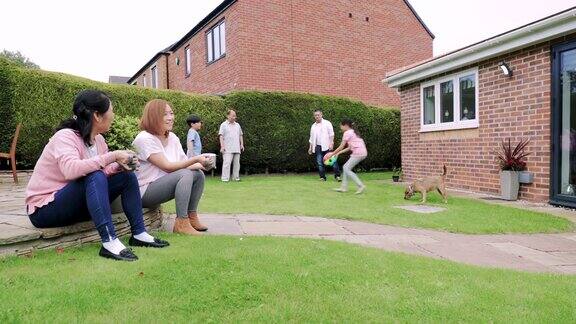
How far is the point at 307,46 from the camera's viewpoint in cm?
1722

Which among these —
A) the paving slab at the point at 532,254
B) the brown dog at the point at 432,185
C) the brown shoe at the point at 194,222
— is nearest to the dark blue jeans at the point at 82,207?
the brown shoe at the point at 194,222

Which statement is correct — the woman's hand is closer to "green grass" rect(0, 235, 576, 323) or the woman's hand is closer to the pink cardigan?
the pink cardigan

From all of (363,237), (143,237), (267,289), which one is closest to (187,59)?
(363,237)

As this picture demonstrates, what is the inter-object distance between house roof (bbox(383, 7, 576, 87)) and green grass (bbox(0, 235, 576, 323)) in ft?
16.8

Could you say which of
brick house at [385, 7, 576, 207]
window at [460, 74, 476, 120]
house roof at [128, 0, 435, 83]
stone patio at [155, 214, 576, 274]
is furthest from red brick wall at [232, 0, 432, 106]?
stone patio at [155, 214, 576, 274]

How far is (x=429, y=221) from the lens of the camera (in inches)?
225

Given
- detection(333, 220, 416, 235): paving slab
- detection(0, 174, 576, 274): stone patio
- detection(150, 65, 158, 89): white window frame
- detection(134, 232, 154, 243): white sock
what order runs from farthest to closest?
detection(150, 65, 158, 89): white window frame
detection(333, 220, 416, 235): paving slab
detection(134, 232, 154, 243): white sock
detection(0, 174, 576, 274): stone patio

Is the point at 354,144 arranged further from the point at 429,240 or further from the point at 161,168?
the point at 161,168

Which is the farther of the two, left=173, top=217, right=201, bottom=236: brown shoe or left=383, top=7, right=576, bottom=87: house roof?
left=383, top=7, right=576, bottom=87: house roof

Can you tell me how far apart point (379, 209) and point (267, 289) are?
168 inches

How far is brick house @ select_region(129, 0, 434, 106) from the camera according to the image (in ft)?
53.0

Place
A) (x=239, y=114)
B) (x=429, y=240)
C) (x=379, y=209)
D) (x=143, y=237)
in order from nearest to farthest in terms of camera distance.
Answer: (x=143, y=237) < (x=429, y=240) < (x=379, y=209) < (x=239, y=114)

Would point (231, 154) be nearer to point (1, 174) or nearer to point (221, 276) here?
point (1, 174)

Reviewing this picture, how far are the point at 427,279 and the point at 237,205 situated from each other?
4084mm
